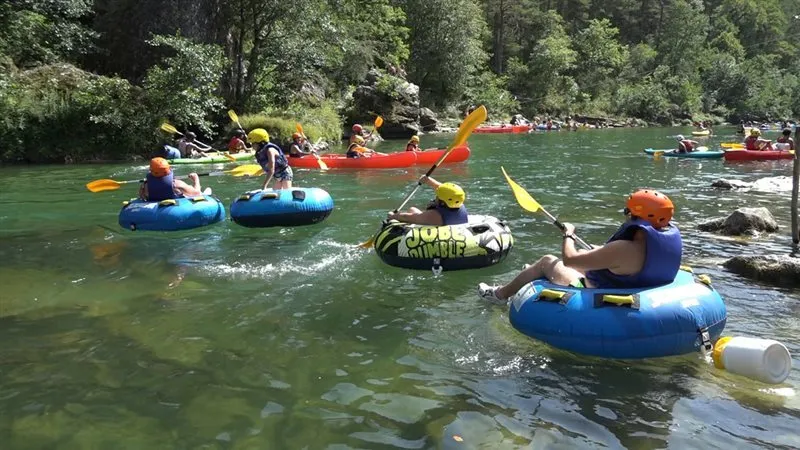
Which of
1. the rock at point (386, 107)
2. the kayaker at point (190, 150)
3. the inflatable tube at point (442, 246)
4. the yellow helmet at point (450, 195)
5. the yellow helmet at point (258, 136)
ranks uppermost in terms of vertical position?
the rock at point (386, 107)

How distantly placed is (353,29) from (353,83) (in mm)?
3521

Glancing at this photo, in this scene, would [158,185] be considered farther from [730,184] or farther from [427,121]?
[427,121]

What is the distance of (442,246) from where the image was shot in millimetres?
5988

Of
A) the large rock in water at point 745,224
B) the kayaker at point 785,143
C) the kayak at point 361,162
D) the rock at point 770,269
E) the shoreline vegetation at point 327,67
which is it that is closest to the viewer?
the rock at point 770,269

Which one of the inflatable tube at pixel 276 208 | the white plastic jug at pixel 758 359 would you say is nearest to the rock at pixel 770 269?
the white plastic jug at pixel 758 359

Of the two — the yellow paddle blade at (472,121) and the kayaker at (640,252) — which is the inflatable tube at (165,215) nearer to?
the yellow paddle blade at (472,121)

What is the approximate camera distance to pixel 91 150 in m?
17.7

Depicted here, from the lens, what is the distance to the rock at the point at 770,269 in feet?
19.0

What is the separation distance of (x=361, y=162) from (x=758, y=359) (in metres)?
11.9

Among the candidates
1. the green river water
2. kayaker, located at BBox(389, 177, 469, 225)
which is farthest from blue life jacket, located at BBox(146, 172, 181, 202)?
kayaker, located at BBox(389, 177, 469, 225)

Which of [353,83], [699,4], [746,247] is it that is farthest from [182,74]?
[699,4]

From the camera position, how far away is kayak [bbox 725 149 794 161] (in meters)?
16.3

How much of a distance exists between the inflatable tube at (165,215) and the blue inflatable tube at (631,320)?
5.54 metres

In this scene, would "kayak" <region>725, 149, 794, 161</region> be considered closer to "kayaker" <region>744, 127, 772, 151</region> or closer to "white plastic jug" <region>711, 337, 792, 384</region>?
"kayaker" <region>744, 127, 772, 151</region>
